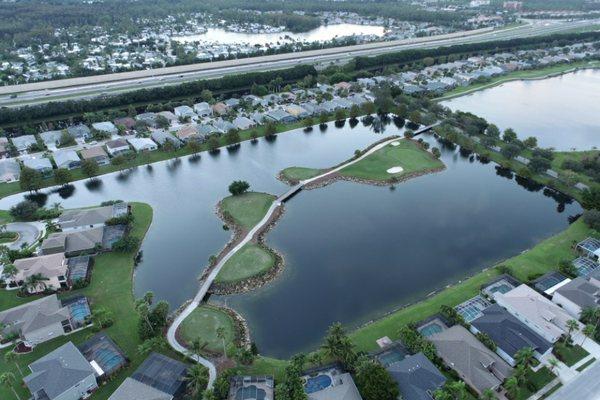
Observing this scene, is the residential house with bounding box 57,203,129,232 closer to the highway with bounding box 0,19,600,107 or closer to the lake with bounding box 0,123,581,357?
the lake with bounding box 0,123,581,357

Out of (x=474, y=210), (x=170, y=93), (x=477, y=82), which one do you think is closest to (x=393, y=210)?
(x=474, y=210)

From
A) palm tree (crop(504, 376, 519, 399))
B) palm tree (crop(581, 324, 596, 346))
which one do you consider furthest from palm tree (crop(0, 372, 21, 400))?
palm tree (crop(581, 324, 596, 346))

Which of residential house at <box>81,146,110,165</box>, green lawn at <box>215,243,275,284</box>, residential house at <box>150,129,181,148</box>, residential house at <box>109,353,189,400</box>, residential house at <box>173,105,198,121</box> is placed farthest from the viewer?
residential house at <box>173,105,198,121</box>

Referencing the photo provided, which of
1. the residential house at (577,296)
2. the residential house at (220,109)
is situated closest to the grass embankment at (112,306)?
the residential house at (577,296)

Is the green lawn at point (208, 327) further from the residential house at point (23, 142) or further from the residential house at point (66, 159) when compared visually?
the residential house at point (23, 142)

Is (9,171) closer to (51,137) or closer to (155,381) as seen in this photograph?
(51,137)

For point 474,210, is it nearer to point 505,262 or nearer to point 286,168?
point 505,262
